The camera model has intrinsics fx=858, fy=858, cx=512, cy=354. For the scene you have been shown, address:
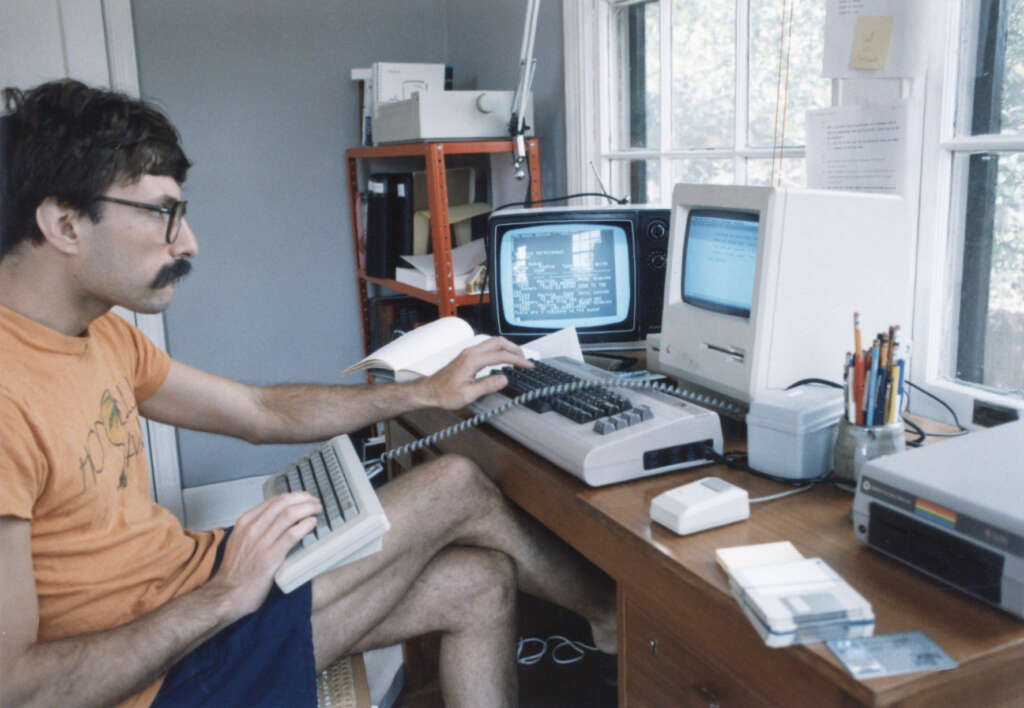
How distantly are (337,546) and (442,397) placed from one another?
422 millimetres

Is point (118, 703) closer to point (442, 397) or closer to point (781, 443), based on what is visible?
point (442, 397)

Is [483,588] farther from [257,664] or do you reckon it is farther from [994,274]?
[994,274]

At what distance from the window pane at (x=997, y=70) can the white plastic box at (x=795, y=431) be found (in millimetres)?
511

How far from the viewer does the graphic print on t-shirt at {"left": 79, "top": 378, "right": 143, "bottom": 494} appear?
1105 mm

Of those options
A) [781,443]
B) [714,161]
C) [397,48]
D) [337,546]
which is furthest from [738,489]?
[397,48]

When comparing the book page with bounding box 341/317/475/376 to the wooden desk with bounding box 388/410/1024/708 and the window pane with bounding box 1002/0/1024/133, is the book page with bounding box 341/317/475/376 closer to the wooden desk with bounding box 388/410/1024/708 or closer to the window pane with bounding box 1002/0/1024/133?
the wooden desk with bounding box 388/410/1024/708

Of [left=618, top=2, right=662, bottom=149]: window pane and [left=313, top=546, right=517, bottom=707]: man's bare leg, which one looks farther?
[left=618, top=2, right=662, bottom=149]: window pane

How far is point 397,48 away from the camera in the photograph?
289cm

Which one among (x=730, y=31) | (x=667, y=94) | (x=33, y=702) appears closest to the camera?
(x=33, y=702)

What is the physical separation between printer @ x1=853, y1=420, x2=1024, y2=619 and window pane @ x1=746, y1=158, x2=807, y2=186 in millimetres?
834

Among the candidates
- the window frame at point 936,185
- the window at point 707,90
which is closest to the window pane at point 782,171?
the window at point 707,90

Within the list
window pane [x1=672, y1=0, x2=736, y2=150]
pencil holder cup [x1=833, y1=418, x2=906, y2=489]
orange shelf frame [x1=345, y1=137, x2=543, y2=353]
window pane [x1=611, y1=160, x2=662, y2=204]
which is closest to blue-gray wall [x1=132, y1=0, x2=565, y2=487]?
orange shelf frame [x1=345, y1=137, x2=543, y2=353]

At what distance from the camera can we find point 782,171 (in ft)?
5.51

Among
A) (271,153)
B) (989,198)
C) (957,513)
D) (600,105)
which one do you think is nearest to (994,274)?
(989,198)
